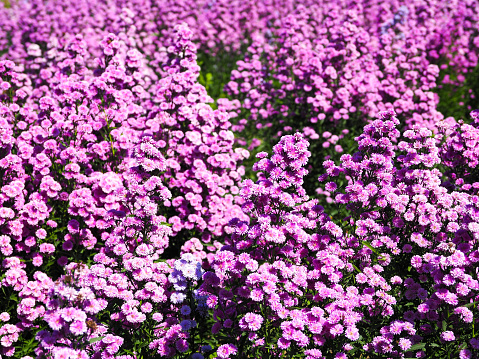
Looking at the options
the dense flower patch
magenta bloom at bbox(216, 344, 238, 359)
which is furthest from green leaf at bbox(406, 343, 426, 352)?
magenta bloom at bbox(216, 344, 238, 359)

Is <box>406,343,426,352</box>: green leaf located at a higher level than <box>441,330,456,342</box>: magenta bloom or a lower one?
lower

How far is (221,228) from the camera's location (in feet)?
18.0

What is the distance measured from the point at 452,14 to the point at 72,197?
10.6m

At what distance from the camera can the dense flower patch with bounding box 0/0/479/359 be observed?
3.61 m

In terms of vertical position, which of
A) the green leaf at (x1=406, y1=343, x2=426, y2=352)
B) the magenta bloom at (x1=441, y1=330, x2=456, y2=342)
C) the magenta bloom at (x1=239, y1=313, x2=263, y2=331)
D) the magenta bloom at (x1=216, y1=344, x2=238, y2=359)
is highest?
the magenta bloom at (x1=239, y1=313, x2=263, y2=331)

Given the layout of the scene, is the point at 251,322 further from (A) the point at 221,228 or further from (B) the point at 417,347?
(A) the point at 221,228

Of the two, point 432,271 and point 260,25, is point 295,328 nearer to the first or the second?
point 432,271

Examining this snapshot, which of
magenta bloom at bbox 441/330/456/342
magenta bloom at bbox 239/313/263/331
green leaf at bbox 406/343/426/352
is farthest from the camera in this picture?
green leaf at bbox 406/343/426/352

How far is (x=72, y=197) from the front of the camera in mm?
4844

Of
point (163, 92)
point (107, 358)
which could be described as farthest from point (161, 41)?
point (107, 358)

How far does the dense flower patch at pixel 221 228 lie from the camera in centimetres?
361

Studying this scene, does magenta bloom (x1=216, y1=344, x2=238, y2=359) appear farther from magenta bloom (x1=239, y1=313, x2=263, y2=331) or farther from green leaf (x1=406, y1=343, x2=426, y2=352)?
green leaf (x1=406, y1=343, x2=426, y2=352)

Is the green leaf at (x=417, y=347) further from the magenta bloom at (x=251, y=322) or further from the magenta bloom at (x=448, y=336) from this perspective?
the magenta bloom at (x=251, y=322)

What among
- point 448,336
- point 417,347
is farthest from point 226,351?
point 448,336
